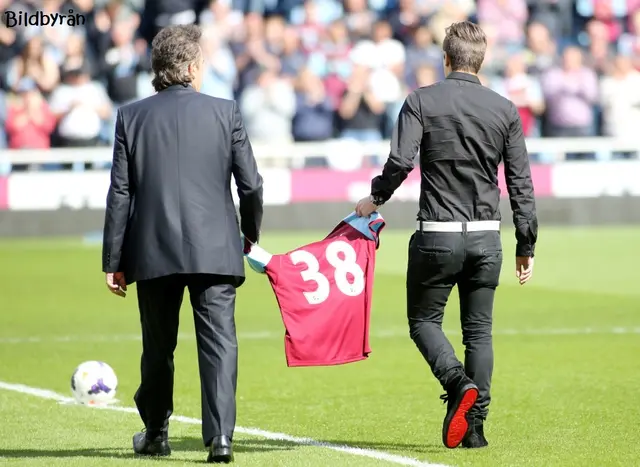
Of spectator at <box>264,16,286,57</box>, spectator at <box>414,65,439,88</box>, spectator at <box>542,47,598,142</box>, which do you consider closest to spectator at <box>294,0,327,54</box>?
spectator at <box>264,16,286,57</box>

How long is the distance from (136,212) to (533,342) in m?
5.64

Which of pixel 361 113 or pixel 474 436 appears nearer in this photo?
pixel 474 436

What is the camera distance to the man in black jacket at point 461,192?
7.01 m

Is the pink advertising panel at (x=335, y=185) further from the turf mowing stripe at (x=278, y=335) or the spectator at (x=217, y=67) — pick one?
the turf mowing stripe at (x=278, y=335)

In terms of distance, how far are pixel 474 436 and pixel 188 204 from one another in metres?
1.86

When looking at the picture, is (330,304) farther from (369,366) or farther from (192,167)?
(369,366)

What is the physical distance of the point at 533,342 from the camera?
1160cm

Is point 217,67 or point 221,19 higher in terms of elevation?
point 221,19

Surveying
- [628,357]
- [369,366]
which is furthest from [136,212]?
[628,357]

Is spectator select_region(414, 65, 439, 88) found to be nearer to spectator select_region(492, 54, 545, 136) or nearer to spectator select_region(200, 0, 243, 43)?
spectator select_region(492, 54, 545, 136)

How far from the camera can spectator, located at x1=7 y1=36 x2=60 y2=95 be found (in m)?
21.6

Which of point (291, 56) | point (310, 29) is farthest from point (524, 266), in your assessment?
point (310, 29)

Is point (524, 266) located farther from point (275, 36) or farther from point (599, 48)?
point (599, 48)

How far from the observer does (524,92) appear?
880 inches
